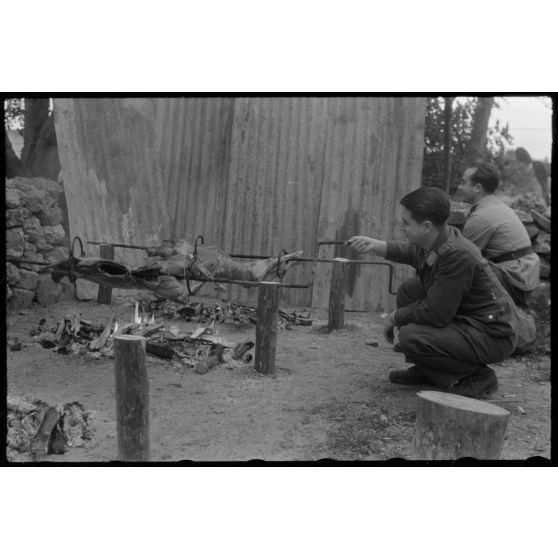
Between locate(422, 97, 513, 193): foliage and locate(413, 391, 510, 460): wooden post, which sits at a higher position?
locate(422, 97, 513, 193): foliage

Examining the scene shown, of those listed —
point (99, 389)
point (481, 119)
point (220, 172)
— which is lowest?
point (99, 389)

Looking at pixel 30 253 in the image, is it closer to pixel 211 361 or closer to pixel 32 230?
pixel 32 230

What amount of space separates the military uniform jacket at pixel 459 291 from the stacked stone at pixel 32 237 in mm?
3302

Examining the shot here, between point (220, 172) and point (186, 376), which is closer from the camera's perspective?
point (186, 376)

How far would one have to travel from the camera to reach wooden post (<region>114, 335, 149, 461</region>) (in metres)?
2.95

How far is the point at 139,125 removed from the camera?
439cm

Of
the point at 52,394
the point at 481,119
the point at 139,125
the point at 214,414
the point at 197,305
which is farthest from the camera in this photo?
the point at 197,305

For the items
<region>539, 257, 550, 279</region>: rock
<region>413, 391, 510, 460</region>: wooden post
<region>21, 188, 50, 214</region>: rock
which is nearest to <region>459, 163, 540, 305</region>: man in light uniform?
<region>539, 257, 550, 279</region>: rock

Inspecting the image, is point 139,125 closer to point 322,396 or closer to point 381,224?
point 381,224

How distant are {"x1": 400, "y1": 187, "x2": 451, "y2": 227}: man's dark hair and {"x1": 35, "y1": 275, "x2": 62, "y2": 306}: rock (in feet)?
11.2

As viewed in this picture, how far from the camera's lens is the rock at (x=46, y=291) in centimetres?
551

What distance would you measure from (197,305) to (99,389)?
1690 mm

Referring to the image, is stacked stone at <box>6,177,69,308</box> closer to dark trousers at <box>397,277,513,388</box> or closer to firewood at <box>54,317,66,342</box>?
firewood at <box>54,317,66,342</box>

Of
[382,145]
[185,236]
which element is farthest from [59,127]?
[382,145]
